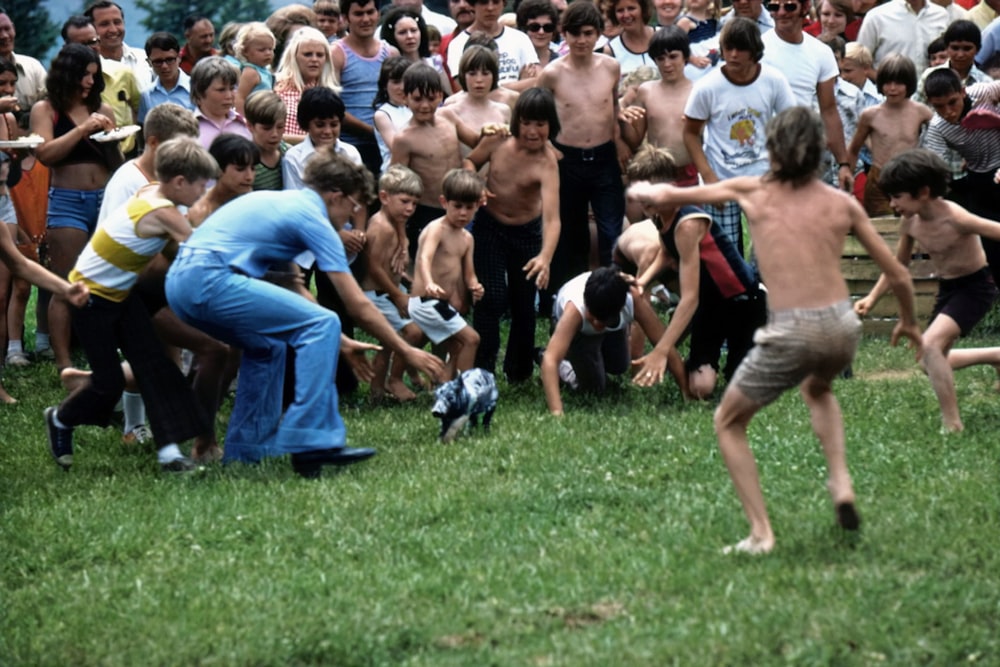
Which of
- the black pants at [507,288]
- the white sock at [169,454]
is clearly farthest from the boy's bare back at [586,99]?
the white sock at [169,454]

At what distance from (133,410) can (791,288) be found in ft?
15.2

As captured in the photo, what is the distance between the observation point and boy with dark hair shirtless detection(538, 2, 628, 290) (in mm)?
11570

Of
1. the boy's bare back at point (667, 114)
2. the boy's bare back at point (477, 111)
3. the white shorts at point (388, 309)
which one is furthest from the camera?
the boy's bare back at point (667, 114)

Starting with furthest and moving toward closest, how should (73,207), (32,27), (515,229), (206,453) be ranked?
(32,27) → (73,207) → (515,229) → (206,453)

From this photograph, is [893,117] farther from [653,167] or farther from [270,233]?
[270,233]

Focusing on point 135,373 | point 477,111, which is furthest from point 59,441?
point 477,111

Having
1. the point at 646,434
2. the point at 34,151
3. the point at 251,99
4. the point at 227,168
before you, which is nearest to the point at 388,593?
the point at 646,434

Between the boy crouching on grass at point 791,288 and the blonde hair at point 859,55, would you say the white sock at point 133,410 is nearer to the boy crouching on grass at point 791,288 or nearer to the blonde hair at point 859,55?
the boy crouching on grass at point 791,288

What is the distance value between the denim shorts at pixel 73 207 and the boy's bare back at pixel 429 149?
2140 millimetres

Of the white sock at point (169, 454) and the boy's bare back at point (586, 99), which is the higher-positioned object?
the boy's bare back at point (586, 99)

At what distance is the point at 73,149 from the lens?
1118 cm

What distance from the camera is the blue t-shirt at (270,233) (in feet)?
27.5

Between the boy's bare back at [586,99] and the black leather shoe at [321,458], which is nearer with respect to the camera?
the black leather shoe at [321,458]

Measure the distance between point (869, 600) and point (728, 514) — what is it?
4.13 ft
